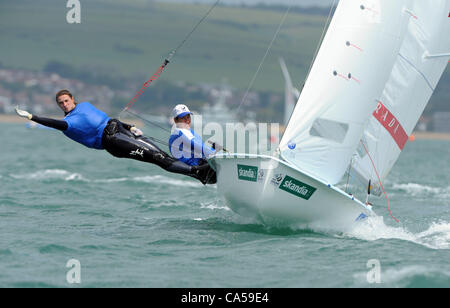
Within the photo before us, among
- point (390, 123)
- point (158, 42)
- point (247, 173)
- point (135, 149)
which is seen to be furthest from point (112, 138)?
point (158, 42)

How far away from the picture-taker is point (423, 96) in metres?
9.71

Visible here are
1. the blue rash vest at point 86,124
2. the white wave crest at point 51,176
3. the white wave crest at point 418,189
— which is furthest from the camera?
the white wave crest at point 51,176

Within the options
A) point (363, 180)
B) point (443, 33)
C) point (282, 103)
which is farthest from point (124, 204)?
point (282, 103)

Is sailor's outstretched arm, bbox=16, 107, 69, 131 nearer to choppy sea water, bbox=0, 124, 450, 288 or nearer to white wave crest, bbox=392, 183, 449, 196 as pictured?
choppy sea water, bbox=0, 124, 450, 288

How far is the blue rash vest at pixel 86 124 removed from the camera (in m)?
8.09

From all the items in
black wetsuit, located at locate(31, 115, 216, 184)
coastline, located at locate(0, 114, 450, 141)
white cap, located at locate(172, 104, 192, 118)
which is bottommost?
black wetsuit, located at locate(31, 115, 216, 184)

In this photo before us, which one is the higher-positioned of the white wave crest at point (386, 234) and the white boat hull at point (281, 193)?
the white boat hull at point (281, 193)

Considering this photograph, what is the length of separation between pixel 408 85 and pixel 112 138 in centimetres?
394

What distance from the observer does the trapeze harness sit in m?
8.13

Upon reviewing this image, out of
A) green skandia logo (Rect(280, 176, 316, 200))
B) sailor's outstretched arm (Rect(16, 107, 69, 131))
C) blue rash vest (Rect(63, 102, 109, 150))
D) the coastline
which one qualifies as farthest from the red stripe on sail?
the coastline

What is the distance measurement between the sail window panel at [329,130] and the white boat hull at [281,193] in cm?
72

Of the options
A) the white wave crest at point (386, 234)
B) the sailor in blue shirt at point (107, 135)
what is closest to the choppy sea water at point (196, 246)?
the white wave crest at point (386, 234)

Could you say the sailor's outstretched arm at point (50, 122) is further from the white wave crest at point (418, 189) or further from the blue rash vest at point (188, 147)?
the white wave crest at point (418, 189)
